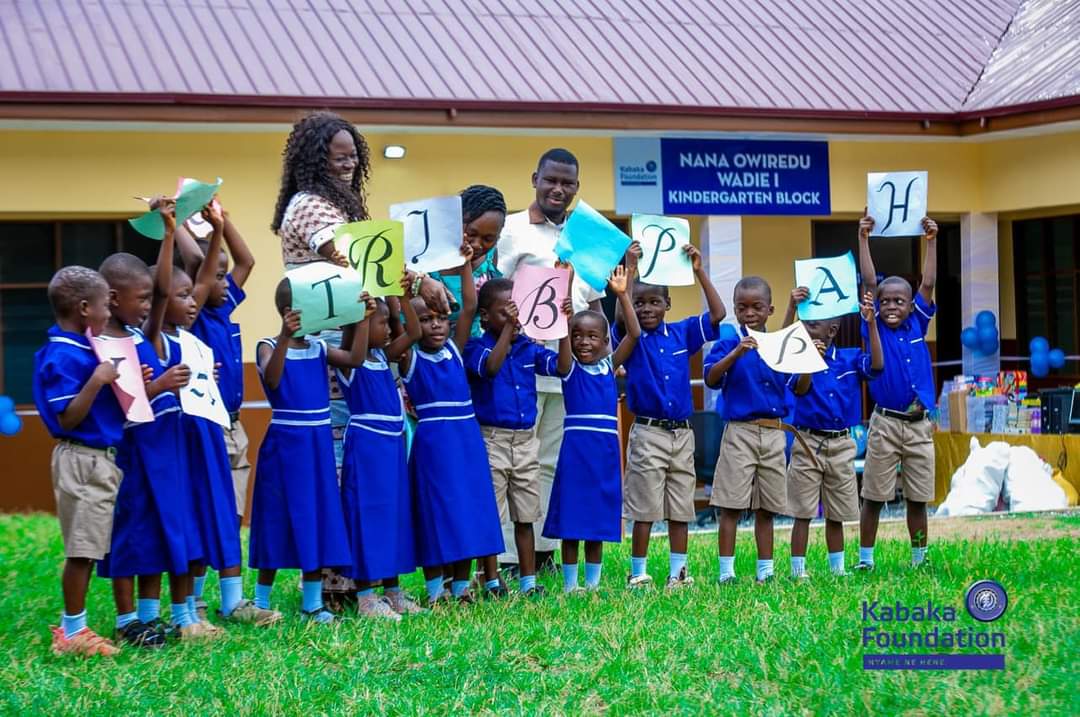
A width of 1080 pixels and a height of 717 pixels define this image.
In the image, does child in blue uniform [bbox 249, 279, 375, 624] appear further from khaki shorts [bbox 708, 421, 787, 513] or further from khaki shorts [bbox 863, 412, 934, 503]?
khaki shorts [bbox 863, 412, 934, 503]

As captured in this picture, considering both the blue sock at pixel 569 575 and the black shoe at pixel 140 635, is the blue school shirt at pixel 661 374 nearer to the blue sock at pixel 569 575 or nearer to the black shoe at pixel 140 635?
the blue sock at pixel 569 575

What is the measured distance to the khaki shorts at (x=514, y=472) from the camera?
6707mm

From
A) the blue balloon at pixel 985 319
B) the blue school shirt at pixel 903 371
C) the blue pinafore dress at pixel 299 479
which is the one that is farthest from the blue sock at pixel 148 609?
the blue balloon at pixel 985 319

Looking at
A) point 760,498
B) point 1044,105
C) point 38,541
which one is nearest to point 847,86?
point 1044,105

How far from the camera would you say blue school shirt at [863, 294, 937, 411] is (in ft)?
24.7

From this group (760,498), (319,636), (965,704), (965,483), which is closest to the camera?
(965,704)

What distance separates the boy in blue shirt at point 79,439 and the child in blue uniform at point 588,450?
7.01 ft

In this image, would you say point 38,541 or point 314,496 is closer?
point 314,496

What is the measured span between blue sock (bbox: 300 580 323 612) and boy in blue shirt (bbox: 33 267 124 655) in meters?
0.91

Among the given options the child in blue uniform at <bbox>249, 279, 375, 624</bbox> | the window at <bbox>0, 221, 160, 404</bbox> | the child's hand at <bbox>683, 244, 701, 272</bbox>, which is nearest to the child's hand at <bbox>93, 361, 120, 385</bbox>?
the child in blue uniform at <bbox>249, 279, 375, 624</bbox>

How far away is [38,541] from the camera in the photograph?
30.6 feet

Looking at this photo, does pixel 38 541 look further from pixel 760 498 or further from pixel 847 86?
pixel 847 86

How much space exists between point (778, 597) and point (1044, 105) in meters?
7.97

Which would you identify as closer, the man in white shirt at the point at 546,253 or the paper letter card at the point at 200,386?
the paper letter card at the point at 200,386
